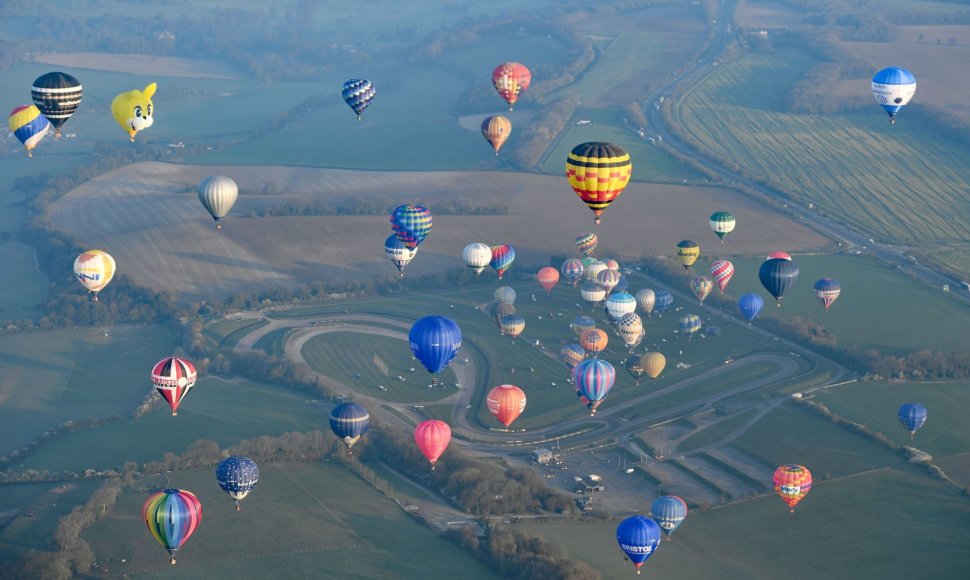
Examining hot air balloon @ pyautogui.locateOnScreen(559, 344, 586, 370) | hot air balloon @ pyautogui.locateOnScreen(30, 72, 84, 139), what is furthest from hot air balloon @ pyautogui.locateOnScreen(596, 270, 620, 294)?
hot air balloon @ pyautogui.locateOnScreen(30, 72, 84, 139)

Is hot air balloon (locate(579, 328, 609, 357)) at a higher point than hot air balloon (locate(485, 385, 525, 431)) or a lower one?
higher

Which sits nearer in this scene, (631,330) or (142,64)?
(631,330)

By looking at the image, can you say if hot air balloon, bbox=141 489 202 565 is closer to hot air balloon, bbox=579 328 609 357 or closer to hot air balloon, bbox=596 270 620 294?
hot air balloon, bbox=579 328 609 357

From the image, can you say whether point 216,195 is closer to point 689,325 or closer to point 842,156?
point 689,325

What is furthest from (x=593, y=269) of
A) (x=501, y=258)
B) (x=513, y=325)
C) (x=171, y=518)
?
(x=171, y=518)

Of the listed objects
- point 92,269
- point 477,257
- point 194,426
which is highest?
point 477,257

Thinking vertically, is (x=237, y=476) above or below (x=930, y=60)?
below

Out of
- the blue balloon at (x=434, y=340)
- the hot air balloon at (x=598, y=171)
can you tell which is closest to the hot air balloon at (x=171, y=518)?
the blue balloon at (x=434, y=340)
